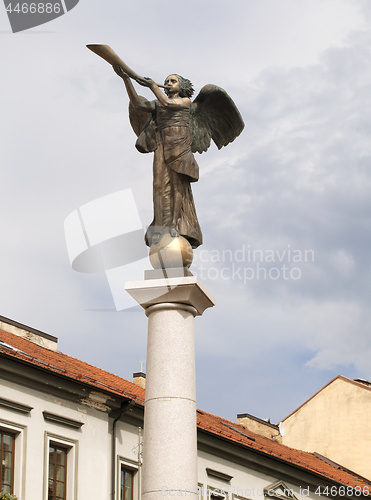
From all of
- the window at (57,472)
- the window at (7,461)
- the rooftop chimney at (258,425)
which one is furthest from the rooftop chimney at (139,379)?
the window at (7,461)

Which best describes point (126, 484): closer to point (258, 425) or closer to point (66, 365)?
point (66, 365)

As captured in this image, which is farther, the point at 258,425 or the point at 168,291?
the point at 258,425

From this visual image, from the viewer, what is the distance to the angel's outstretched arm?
929 cm

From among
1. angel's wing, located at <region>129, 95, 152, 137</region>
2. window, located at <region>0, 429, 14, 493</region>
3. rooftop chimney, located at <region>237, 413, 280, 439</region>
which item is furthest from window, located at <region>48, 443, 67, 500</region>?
rooftop chimney, located at <region>237, 413, 280, 439</region>

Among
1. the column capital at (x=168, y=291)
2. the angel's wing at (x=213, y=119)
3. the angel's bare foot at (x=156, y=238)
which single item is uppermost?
the angel's wing at (x=213, y=119)

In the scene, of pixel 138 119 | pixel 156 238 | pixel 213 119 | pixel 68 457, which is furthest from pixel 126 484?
pixel 138 119

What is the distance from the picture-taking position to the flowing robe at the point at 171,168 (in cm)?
963

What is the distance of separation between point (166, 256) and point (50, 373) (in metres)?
11.8

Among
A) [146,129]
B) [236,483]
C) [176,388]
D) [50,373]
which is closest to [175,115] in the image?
[146,129]

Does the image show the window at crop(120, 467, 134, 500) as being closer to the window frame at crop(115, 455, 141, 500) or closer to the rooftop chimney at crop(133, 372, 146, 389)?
the window frame at crop(115, 455, 141, 500)

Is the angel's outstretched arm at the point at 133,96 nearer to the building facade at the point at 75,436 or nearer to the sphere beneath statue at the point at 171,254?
the sphere beneath statue at the point at 171,254

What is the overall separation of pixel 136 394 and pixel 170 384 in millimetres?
16314

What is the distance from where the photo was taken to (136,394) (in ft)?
79.9

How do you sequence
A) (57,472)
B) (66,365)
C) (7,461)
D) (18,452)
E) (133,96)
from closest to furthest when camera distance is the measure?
(133,96)
(7,461)
(18,452)
(57,472)
(66,365)
